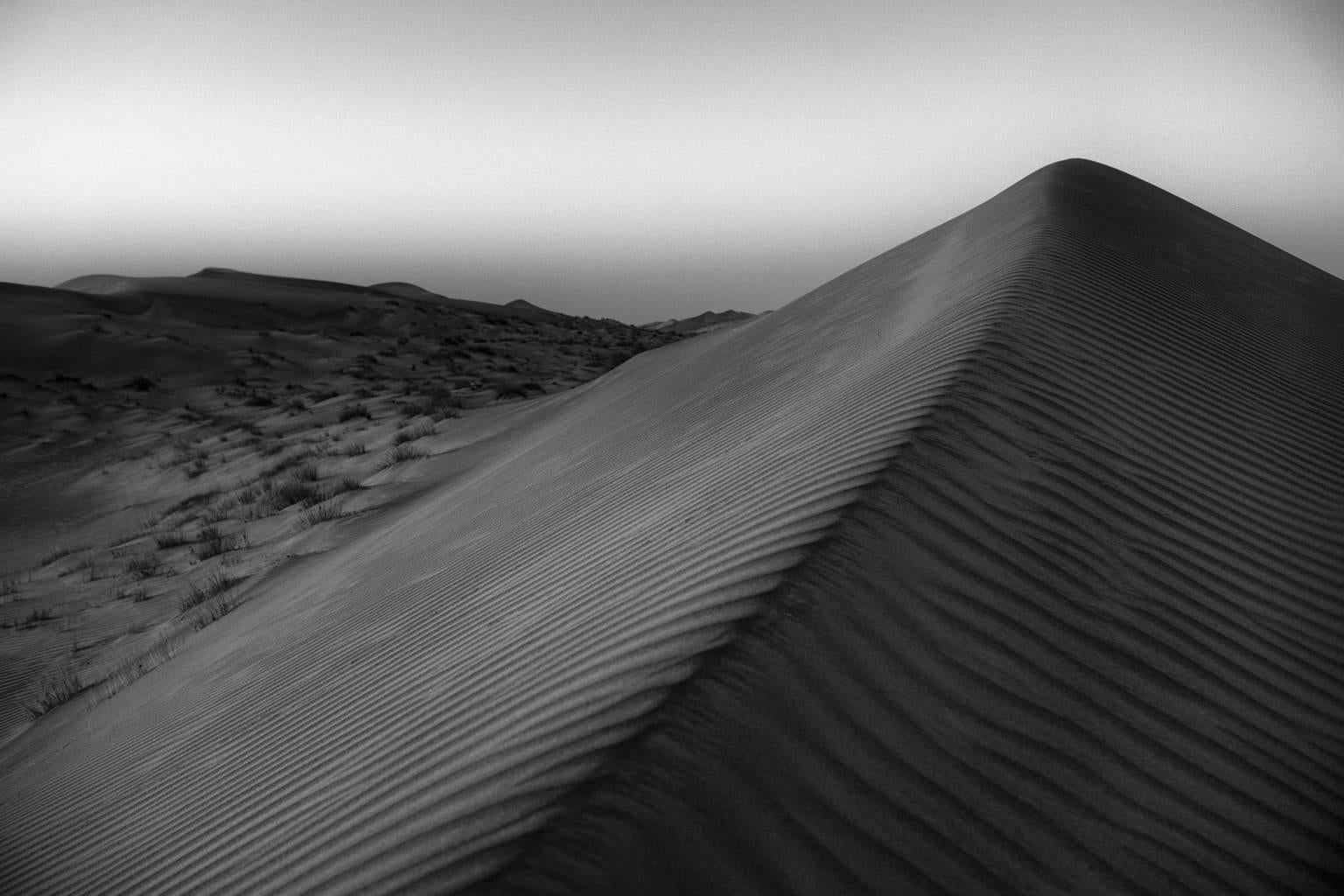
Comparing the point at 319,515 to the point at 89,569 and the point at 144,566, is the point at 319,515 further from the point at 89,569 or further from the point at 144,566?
the point at 89,569

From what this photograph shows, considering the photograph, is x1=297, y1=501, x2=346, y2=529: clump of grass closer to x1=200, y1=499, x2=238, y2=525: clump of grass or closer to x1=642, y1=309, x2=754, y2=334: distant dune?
x1=200, y1=499, x2=238, y2=525: clump of grass

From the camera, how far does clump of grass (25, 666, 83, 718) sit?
6.09 m

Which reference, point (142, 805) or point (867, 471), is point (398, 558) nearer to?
point (142, 805)

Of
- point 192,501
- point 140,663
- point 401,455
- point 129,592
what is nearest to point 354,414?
point 192,501

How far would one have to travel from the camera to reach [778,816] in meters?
1.81

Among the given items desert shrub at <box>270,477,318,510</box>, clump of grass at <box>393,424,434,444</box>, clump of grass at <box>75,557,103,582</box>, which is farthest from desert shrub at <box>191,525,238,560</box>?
clump of grass at <box>393,424,434,444</box>

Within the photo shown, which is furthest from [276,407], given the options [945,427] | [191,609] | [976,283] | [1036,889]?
[1036,889]

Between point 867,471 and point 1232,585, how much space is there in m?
1.23

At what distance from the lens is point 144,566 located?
9.24 m

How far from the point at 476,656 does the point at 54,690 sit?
487cm

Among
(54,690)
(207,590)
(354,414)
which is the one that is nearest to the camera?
(54,690)

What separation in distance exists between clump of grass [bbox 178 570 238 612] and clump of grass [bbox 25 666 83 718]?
1.06 metres

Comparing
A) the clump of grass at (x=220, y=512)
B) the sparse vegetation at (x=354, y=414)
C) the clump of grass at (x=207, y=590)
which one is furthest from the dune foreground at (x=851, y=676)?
the sparse vegetation at (x=354, y=414)

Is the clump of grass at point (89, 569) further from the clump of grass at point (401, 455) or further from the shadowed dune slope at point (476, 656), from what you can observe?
the shadowed dune slope at point (476, 656)
